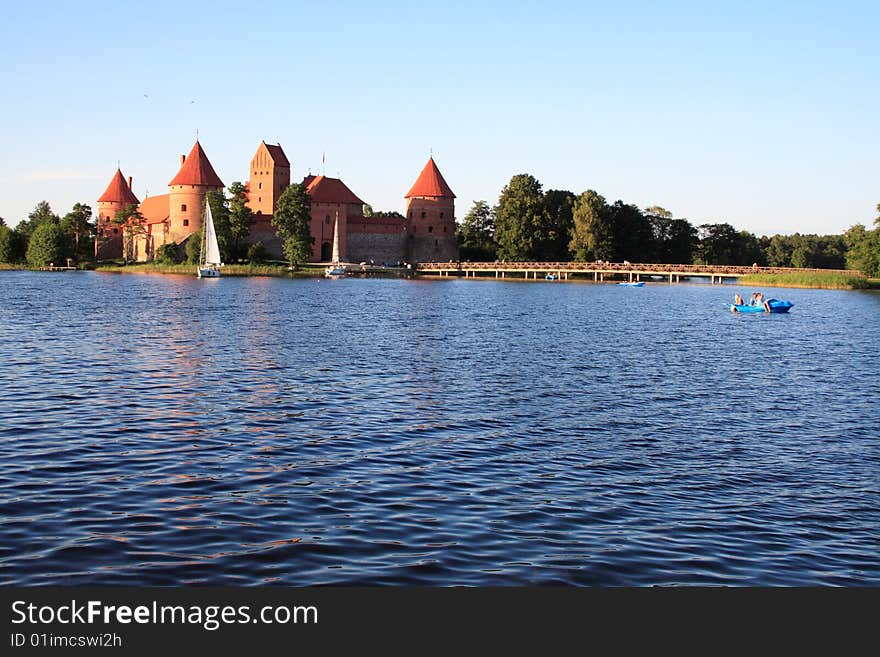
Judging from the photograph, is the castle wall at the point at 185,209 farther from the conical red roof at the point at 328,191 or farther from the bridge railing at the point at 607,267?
the bridge railing at the point at 607,267

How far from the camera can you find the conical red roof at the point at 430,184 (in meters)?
119

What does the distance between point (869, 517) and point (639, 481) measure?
9.48ft

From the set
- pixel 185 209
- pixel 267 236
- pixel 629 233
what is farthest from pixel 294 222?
pixel 629 233

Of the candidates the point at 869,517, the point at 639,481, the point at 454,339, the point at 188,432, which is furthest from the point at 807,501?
the point at 454,339

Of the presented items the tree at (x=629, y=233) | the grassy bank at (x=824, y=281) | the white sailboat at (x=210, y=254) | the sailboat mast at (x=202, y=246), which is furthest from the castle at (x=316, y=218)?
the grassy bank at (x=824, y=281)

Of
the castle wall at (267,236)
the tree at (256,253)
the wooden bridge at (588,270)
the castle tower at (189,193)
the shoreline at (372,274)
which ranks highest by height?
the castle tower at (189,193)

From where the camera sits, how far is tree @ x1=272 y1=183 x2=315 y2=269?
10081 centimetres

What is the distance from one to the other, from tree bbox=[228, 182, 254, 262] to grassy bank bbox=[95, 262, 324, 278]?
A: 4.18m

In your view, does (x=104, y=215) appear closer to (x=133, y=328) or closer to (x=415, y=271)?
(x=415, y=271)

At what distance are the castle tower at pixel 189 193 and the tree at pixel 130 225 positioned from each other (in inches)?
287

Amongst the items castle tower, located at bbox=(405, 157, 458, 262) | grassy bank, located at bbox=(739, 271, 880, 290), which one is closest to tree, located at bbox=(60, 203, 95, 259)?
castle tower, located at bbox=(405, 157, 458, 262)

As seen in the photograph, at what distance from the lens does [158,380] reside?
20938 mm

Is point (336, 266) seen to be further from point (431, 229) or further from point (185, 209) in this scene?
point (185, 209)

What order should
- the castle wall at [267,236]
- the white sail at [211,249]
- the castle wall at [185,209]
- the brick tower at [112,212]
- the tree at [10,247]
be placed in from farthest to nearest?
the brick tower at [112,212] < the tree at [10,247] < the castle wall at [267,236] < the castle wall at [185,209] < the white sail at [211,249]
